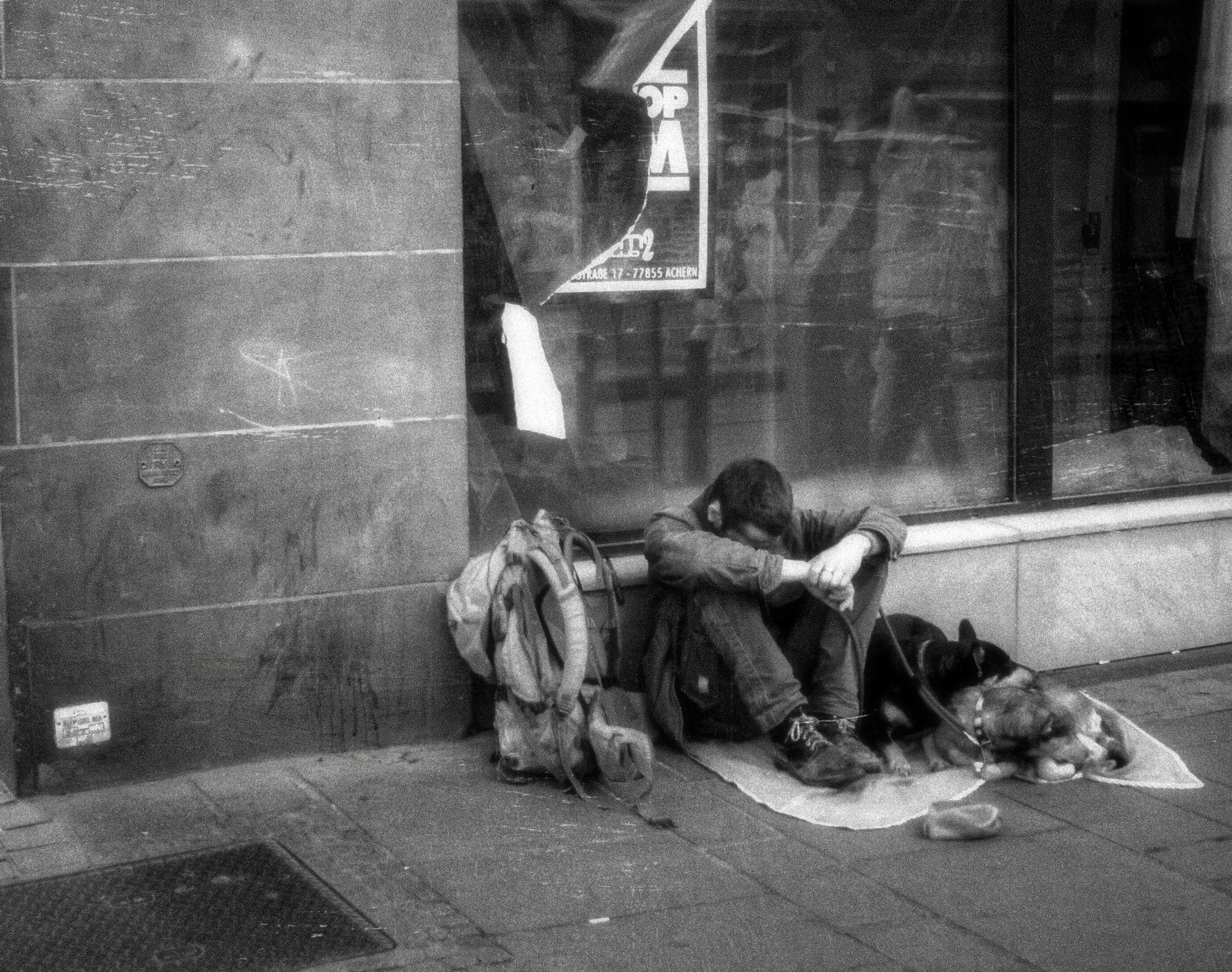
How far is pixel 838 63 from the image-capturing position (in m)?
6.52

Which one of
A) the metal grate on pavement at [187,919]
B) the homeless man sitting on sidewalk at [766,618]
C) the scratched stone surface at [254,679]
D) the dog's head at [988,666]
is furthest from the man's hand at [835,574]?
the metal grate on pavement at [187,919]

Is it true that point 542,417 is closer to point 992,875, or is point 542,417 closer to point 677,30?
point 677,30

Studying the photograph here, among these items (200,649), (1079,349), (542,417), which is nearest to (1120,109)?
(1079,349)

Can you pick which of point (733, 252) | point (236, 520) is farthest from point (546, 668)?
point (733, 252)

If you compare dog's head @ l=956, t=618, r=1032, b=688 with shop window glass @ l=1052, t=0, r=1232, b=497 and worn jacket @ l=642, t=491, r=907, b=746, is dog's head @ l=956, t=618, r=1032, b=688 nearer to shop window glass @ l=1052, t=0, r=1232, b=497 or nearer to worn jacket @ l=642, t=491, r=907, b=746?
worn jacket @ l=642, t=491, r=907, b=746

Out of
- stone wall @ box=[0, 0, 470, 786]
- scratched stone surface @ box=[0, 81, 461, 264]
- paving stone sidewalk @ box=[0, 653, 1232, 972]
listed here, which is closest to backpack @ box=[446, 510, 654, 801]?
paving stone sidewalk @ box=[0, 653, 1232, 972]

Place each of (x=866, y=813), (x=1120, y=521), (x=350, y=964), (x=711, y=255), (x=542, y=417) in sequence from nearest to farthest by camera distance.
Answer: (x=350, y=964)
(x=866, y=813)
(x=542, y=417)
(x=711, y=255)
(x=1120, y=521)

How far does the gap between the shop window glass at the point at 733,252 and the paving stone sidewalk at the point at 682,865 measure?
1.22 metres

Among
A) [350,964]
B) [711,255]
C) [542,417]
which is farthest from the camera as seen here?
[711,255]

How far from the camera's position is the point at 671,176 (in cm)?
619

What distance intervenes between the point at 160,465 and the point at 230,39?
1300 mm

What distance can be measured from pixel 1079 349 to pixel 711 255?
1767mm

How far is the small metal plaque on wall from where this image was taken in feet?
17.1

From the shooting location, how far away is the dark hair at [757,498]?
17.7 ft
